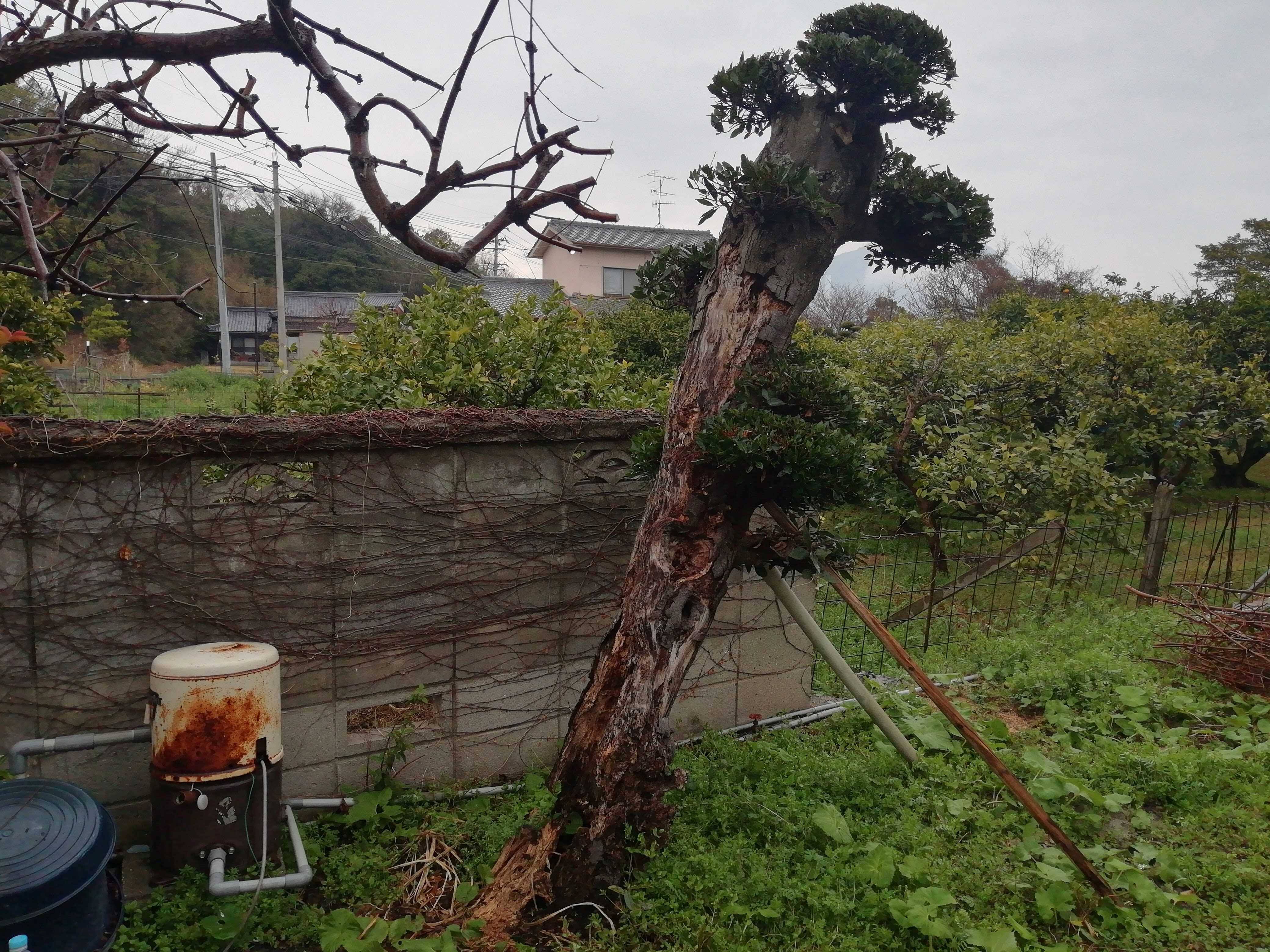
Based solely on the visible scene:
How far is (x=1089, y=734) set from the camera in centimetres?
432

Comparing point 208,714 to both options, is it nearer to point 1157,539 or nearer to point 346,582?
point 346,582

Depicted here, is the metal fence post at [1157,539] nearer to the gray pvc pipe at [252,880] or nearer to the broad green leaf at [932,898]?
the broad green leaf at [932,898]

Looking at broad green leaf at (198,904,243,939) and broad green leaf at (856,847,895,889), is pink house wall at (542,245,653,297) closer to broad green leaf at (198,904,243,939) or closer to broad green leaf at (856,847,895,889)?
broad green leaf at (856,847,895,889)

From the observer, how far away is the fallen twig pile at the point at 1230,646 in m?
4.76

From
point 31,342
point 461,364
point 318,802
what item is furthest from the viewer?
point 461,364

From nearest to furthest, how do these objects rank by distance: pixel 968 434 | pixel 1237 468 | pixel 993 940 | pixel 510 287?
1. pixel 993 940
2. pixel 968 434
3. pixel 1237 468
4. pixel 510 287

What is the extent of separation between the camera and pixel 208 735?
2949 millimetres

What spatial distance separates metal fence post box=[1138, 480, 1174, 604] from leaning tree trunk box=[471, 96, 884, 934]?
477 centimetres

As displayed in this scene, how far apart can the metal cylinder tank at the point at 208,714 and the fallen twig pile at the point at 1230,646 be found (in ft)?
14.9

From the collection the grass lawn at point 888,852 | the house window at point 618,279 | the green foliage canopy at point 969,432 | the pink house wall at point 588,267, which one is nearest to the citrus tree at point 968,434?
the green foliage canopy at point 969,432

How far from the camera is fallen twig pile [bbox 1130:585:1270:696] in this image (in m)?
4.76

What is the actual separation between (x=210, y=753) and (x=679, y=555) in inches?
70.0

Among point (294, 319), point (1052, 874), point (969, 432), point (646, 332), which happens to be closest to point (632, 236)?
point (294, 319)

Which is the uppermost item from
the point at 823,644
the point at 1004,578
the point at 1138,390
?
the point at 1138,390
